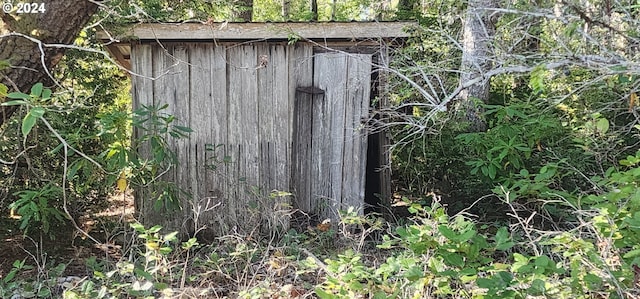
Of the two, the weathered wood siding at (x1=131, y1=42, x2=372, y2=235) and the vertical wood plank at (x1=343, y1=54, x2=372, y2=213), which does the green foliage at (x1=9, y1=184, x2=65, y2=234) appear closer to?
the weathered wood siding at (x1=131, y1=42, x2=372, y2=235)

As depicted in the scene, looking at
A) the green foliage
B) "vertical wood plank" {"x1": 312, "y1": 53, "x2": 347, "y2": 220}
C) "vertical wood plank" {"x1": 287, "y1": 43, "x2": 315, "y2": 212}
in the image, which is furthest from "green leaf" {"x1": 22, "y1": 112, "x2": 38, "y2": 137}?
"vertical wood plank" {"x1": 312, "y1": 53, "x2": 347, "y2": 220}

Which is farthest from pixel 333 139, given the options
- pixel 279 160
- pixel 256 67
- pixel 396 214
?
pixel 396 214

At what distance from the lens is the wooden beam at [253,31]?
4188 millimetres

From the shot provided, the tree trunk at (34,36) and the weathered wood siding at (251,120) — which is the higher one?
the tree trunk at (34,36)

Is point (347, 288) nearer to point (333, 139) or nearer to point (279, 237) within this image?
point (279, 237)

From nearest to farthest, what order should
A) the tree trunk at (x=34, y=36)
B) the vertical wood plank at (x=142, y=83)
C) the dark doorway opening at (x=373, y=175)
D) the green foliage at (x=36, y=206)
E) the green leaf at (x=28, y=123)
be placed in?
the green leaf at (x=28, y=123) < the tree trunk at (x=34, y=36) < the green foliage at (x=36, y=206) < the vertical wood plank at (x=142, y=83) < the dark doorway opening at (x=373, y=175)

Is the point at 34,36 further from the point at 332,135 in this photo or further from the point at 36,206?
the point at 332,135

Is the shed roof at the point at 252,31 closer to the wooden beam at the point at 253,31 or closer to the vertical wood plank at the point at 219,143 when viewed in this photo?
the wooden beam at the point at 253,31

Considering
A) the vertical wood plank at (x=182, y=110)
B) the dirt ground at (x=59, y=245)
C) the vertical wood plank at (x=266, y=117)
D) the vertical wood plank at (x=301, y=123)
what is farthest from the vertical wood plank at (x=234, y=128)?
the dirt ground at (x=59, y=245)

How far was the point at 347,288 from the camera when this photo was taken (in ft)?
8.22

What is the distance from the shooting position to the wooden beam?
165 inches

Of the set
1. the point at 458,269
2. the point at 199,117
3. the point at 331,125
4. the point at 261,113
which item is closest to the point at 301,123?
the point at 331,125

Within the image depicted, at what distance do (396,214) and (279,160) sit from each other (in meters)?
1.77

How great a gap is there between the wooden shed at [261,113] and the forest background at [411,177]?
0.88ft
